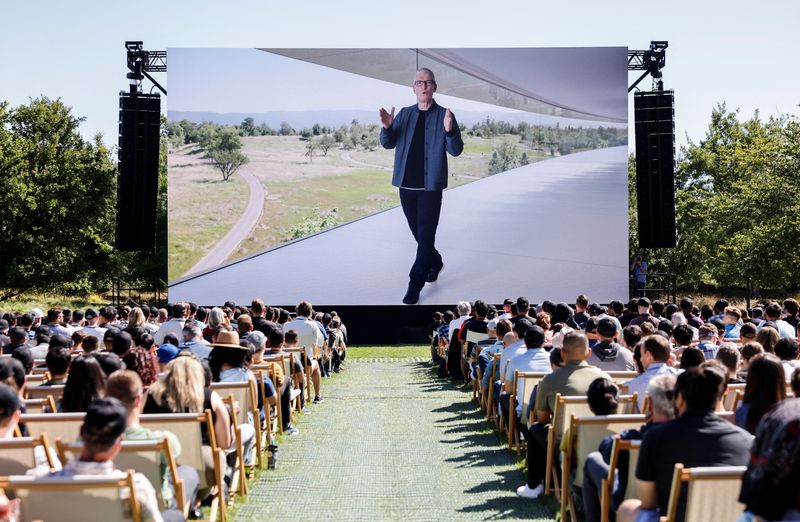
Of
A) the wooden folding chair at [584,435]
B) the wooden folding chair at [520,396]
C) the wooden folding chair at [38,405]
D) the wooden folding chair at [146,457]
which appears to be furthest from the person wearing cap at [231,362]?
the wooden folding chair at [584,435]

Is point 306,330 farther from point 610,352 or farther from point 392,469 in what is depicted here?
point 610,352

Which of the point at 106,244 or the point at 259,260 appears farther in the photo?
the point at 106,244

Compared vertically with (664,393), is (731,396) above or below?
below

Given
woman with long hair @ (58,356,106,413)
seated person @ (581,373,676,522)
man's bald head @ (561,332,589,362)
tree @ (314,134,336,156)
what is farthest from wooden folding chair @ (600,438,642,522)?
tree @ (314,134,336,156)

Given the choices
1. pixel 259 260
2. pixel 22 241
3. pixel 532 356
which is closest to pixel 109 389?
pixel 532 356

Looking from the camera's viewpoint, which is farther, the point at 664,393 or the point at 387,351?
the point at 387,351

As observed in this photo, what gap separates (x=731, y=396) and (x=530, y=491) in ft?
4.60

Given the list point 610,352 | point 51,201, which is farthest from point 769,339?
point 51,201

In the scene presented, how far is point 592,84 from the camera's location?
18.8 m

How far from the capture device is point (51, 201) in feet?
109

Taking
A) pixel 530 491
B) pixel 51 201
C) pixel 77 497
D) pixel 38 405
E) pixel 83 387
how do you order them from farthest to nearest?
pixel 51 201 → pixel 530 491 → pixel 38 405 → pixel 83 387 → pixel 77 497

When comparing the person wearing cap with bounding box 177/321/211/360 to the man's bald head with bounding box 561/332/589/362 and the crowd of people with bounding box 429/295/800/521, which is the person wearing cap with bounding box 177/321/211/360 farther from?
the man's bald head with bounding box 561/332/589/362

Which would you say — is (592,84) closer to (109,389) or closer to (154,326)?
(154,326)

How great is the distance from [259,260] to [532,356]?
12.2 metres
